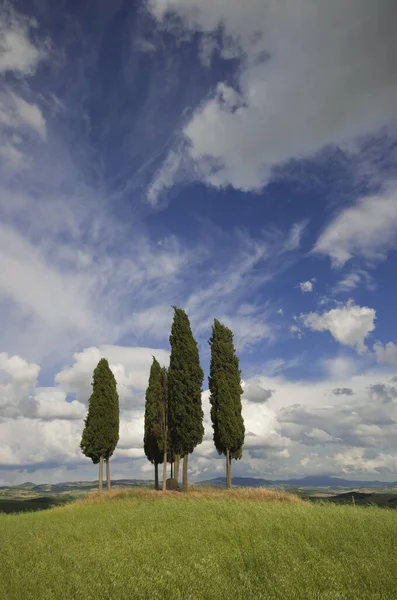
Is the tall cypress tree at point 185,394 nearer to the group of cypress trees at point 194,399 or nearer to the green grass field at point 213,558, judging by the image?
the group of cypress trees at point 194,399

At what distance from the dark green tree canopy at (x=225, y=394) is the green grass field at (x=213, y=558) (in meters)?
18.8

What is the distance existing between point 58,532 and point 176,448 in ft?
66.4

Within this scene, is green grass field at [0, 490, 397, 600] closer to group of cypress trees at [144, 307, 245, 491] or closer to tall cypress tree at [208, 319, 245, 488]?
group of cypress trees at [144, 307, 245, 491]

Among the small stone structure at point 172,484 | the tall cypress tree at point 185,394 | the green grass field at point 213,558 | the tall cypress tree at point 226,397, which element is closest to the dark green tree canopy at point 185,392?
the tall cypress tree at point 185,394

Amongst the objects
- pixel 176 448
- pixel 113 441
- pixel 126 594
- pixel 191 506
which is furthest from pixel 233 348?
pixel 126 594

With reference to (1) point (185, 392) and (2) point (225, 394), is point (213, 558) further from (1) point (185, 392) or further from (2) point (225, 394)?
(2) point (225, 394)

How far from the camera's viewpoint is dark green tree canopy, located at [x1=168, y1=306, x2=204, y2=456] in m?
33.0

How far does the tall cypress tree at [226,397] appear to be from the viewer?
34094 millimetres

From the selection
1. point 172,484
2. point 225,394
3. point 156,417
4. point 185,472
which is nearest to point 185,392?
point 225,394

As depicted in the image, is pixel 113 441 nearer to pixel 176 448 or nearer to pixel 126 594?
pixel 176 448

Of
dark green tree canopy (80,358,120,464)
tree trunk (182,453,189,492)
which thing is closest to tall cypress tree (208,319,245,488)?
tree trunk (182,453,189,492)

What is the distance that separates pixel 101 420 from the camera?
130 ft

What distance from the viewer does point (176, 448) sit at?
3384 cm

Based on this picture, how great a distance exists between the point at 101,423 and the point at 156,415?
5909 mm
